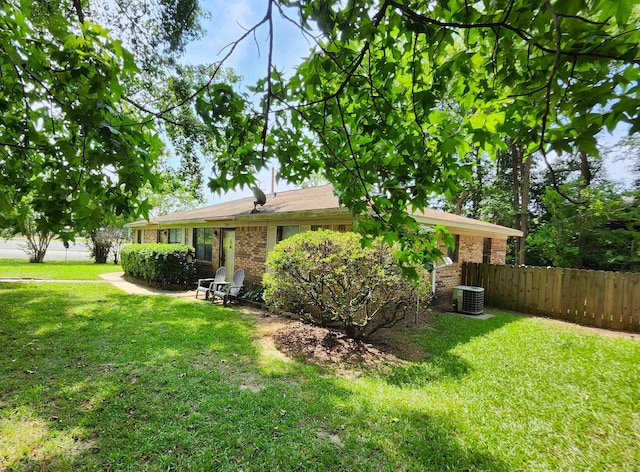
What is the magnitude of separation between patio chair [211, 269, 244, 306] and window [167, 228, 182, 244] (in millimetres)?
7231

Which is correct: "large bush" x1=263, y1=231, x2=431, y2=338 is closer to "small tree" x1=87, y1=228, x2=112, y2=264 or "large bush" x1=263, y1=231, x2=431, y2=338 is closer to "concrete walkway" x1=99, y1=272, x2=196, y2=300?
"concrete walkway" x1=99, y1=272, x2=196, y2=300

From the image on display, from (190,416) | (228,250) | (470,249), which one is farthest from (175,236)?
(190,416)

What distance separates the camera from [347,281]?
6.19 meters

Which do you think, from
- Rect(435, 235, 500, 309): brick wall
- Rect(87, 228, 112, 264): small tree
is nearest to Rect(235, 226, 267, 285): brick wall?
Rect(435, 235, 500, 309): brick wall

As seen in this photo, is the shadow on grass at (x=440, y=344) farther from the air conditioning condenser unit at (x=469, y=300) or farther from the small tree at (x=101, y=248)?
the small tree at (x=101, y=248)

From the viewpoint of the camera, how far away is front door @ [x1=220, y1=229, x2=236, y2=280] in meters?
12.7

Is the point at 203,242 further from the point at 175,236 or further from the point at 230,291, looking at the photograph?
the point at 230,291

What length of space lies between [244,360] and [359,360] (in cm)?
194

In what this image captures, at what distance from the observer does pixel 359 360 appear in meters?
5.51

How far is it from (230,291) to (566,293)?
10.0 m

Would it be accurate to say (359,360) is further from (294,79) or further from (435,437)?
(294,79)

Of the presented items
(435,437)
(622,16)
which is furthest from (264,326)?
(622,16)

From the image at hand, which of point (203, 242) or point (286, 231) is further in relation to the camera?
point (203, 242)

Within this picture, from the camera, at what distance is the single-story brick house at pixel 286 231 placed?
29.5 ft
